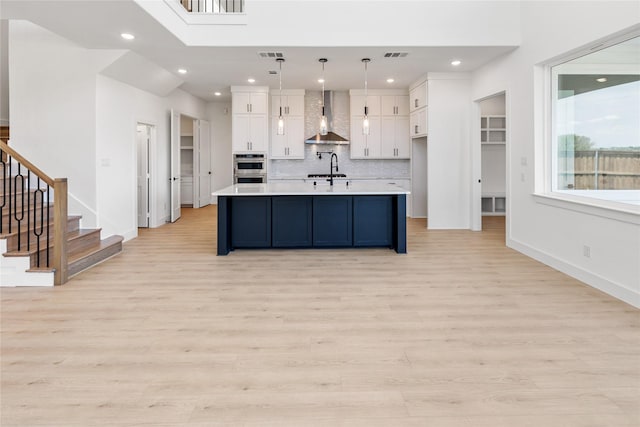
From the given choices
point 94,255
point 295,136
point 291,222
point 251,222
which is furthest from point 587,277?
point 295,136

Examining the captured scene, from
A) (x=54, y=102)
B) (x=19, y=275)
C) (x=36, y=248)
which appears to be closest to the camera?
(x=19, y=275)

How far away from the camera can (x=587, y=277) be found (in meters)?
4.26

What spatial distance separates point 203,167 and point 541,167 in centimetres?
848

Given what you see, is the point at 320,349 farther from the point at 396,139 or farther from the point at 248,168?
the point at 396,139

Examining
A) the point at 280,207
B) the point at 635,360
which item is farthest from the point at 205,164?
the point at 635,360

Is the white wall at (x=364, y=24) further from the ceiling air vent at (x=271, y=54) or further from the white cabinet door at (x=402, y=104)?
the white cabinet door at (x=402, y=104)

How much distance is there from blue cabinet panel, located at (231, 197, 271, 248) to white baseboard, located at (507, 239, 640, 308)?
343 cm

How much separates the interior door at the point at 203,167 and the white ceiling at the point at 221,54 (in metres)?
2.03

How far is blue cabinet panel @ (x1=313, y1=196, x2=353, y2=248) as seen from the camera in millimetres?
5938

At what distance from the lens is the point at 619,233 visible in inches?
151

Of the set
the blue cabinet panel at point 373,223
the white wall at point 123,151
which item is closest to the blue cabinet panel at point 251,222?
the blue cabinet panel at point 373,223

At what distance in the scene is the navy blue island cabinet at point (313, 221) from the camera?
5.91 m

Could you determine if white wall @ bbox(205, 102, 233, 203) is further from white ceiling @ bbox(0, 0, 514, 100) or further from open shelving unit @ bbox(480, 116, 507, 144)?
open shelving unit @ bbox(480, 116, 507, 144)

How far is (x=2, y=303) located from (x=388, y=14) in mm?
5329
